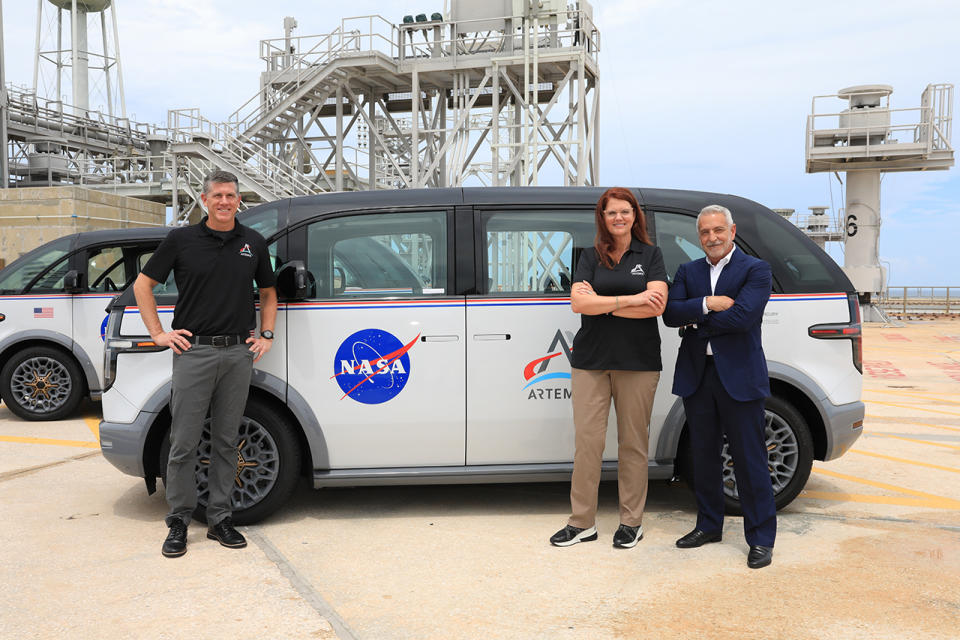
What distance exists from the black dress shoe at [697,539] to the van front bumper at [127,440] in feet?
10.5

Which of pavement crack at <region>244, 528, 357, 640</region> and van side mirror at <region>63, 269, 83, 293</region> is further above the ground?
van side mirror at <region>63, 269, 83, 293</region>

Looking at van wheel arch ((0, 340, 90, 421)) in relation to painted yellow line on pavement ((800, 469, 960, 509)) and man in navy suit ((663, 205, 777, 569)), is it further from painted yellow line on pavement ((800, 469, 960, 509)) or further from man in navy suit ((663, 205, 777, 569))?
painted yellow line on pavement ((800, 469, 960, 509))

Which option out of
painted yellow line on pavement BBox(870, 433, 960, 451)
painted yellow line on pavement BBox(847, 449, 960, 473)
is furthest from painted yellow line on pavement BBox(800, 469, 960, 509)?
painted yellow line on pavement BBox(870, 433, 960, 451)

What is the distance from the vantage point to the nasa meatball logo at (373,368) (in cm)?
459

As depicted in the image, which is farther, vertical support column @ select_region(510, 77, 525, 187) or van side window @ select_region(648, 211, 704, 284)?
vertical support column @ select_region(510, 77, 525, 187)

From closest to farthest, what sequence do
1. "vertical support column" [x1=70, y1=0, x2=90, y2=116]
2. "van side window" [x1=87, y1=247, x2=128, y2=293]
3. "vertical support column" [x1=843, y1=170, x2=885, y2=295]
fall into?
"van side window" [x1=87, y1=247, x2=128, y2=293] → "vertical support column" [x1=843, y1=170, x2=885, y2=295] → "vertical support column" [x1=70, y1=0, x2=90, y2=116]

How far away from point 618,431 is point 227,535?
2.31 m

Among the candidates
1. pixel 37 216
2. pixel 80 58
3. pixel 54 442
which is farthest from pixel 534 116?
pixel 80 58

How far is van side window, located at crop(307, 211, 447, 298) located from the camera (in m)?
4.65

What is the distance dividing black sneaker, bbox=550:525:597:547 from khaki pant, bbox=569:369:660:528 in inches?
1.5

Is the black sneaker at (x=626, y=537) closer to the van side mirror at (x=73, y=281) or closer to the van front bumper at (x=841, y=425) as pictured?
the van front bumper at (x=841, y=425)

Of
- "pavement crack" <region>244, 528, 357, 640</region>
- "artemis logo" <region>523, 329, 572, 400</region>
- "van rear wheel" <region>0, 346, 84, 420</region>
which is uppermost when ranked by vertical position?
"artemis logo" <region>523, 329, 572, 400</region>

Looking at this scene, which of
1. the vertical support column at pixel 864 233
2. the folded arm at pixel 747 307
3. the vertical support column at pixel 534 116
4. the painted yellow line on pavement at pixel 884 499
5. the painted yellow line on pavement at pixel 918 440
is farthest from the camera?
the vertical support column at pixel 864 233

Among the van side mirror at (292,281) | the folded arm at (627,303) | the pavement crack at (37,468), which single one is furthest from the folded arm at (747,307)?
the pavement crack at (37,468)
